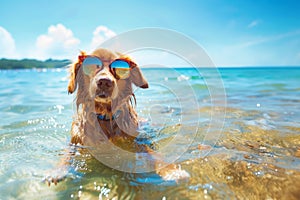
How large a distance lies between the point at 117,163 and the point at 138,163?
0.92 feet

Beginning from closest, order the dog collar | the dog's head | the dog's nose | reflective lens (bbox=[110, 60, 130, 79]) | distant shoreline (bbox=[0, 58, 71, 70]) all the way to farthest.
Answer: the dog's nose
the dog's head
reflective lens (bbox=[110, 60, 130, 79])
the dog collar
distant shoreline (bbox=[0, 58, 71, 70])

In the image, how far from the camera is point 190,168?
2.71 meters

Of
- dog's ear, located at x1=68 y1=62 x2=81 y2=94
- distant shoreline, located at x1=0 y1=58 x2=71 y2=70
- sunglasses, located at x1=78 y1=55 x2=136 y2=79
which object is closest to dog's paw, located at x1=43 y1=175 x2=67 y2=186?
dog's ear, located at x1=68 y1=62 x2=81 y2=94

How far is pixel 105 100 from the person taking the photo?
321 centimetres

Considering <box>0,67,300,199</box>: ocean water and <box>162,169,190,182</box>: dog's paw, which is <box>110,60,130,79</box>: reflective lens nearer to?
<box>0,67,300,199</box>: ocean water

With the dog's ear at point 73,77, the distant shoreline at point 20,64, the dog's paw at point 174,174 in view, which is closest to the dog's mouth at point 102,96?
the dog's ear at point 73,77

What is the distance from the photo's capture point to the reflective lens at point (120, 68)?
3.20m

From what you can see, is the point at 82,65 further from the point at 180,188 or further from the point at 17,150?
the point at 180,188

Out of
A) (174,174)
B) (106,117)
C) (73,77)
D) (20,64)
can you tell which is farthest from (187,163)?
(20,64)

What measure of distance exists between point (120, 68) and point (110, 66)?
0.15 metres

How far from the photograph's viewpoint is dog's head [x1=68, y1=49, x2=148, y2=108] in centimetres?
306

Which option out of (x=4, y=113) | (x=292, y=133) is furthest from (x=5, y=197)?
(x=4, y=113)

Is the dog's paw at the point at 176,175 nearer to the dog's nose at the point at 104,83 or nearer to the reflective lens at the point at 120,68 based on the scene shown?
the dog's nose at the point at 104,83

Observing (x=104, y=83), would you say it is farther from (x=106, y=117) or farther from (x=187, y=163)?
(x=187, y=163)
